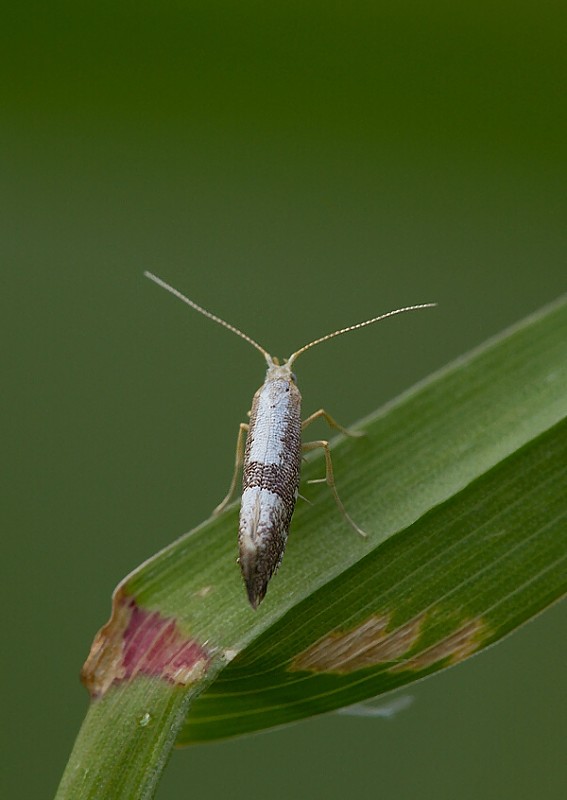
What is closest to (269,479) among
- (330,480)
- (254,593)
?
(330,480)

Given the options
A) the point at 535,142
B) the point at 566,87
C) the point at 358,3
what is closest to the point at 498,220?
the point at 535,142

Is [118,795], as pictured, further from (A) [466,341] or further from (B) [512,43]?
(B) [512,43]

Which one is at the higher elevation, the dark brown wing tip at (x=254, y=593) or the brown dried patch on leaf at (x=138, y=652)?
the dark brown wing tip at (x=254, y=593)

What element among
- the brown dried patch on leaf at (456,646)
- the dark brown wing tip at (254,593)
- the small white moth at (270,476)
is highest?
the small white moth at (270,476)

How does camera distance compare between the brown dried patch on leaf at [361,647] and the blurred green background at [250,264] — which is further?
the blurred green background at [250,264]

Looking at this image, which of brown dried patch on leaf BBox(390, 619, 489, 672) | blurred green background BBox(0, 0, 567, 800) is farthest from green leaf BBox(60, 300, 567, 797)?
blurred green background BBox(0, 0, 567, 800)

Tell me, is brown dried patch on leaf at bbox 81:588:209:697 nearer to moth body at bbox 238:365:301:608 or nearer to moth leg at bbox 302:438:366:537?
moth body at bbox 238:365:301:608

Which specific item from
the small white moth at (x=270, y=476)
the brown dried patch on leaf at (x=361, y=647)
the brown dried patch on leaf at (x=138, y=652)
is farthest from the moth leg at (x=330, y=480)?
the brown dried patch on leaf at (x=138, y=652)

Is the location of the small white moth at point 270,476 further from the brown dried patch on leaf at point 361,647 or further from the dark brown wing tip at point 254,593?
the brown dried patch on leaf at point 361,647
